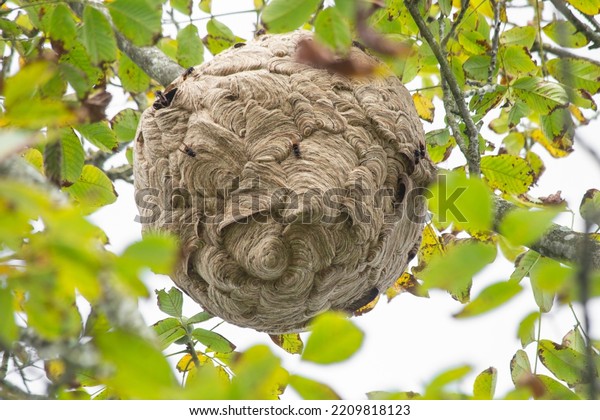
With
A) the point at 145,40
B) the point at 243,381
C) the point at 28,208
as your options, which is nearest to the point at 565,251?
the point at 145,40

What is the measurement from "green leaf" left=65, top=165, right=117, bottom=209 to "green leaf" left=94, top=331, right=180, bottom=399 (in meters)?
1.73

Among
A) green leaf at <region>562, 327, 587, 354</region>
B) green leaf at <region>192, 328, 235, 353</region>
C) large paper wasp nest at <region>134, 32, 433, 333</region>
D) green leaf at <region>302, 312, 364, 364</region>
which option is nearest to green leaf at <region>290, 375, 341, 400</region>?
green leaf at <region>302, 312, 364, 364</region>

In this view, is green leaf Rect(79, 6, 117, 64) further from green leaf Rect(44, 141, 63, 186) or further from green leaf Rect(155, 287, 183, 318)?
green leaf Rect(155, 287, 183, 318)

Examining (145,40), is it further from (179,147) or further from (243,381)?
(243,381)

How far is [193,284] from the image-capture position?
7.50ft

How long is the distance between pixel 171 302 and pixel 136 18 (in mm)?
1178

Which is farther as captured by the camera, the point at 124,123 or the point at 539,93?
the point at 124,123

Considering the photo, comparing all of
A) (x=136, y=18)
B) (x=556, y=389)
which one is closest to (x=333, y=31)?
(x=136, y=18)

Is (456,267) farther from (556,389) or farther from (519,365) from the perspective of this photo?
(519,365)

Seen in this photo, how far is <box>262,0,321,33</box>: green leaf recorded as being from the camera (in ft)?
4.74

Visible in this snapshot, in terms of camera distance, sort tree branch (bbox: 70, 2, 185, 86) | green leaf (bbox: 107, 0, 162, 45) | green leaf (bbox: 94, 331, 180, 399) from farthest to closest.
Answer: tree branch (bbox: 70, 2, 185, 86)
green leaf (bbox: 107, 0, 162, 45)
green leaf (bbox: 94, 331, 180, 399)

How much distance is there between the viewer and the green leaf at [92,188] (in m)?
2.56

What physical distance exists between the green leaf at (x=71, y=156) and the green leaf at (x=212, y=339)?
0.68 metres

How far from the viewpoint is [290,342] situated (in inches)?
116
